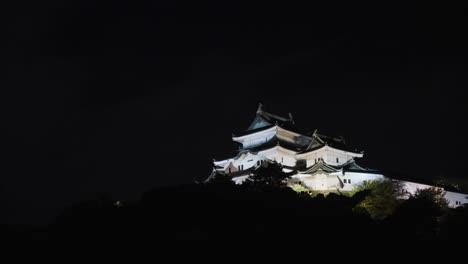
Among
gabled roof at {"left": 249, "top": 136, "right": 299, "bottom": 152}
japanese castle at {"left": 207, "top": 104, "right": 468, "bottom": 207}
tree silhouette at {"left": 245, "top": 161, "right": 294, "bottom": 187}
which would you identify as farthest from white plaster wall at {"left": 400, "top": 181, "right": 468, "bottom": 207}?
tree silhouette at {"left": 245, "top": 161, "right": 294, "bottom": 187}

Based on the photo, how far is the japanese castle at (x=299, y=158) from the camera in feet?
224

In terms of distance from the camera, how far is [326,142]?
73375 millimetres

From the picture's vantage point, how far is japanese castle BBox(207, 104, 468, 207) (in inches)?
2682

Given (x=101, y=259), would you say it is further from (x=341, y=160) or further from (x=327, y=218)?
(x=341, y=160)

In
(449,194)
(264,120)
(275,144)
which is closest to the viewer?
(449,194)

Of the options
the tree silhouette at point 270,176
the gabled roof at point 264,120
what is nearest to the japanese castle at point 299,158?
the gabled roof at point 264,120

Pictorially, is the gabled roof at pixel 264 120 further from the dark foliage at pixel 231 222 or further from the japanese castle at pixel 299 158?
the dark foliage at pixel 231 222

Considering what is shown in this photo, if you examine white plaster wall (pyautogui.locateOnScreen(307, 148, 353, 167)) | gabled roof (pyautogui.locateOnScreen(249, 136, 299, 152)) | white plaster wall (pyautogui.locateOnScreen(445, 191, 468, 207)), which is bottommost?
white plaster wall (pyautogui.locateOnScreen(445, 191, 468, 207))

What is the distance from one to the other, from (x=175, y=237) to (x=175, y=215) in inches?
99.1

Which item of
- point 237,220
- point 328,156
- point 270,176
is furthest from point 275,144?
point 237,220

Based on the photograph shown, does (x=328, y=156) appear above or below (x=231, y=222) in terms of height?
below

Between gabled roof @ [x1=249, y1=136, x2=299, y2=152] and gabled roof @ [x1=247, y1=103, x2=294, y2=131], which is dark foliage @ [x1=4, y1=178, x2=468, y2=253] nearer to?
gabled roof @ [x1=249, y1=136, x2=299, y2=152]

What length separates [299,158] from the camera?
246 feet

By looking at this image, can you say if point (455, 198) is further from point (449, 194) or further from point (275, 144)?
point (275, 144)
